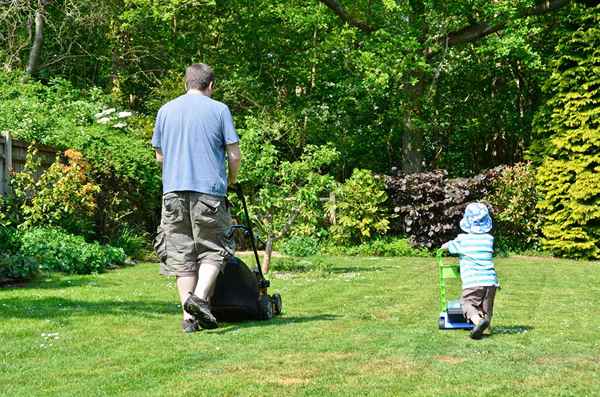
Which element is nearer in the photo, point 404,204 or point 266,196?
point 266,196

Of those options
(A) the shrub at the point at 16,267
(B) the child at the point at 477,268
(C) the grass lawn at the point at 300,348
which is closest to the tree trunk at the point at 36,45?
(A) the shrub at the point at 16,267

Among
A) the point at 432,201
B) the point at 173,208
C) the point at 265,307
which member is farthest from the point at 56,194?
the point at 432,201

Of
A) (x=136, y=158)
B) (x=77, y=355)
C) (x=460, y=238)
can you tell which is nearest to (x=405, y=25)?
(x=136, y=158)

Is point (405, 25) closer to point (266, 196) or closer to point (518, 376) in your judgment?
point (266, 196)

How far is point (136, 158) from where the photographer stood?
588 inches

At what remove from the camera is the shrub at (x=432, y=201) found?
55.4 feet

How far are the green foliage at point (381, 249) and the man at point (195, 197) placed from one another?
36.4 ft

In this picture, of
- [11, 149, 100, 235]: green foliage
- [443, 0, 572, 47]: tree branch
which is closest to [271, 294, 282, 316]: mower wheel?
[11, 149, 100, 235]: green foliage

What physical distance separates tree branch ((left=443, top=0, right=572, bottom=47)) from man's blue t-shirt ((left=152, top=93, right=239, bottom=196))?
12.6 meters

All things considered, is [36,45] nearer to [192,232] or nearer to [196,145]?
[196,145]

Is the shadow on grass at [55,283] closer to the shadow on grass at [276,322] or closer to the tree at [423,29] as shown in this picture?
the shadow on grass at [276,322]

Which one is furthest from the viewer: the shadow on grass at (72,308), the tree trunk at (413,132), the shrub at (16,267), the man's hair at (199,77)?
the tree trunk at (413,132)

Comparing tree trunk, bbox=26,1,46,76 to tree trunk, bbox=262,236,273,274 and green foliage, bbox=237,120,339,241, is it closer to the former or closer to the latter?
green foliage, bbox=237,120,339,241

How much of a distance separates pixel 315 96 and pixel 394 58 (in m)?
4.27
